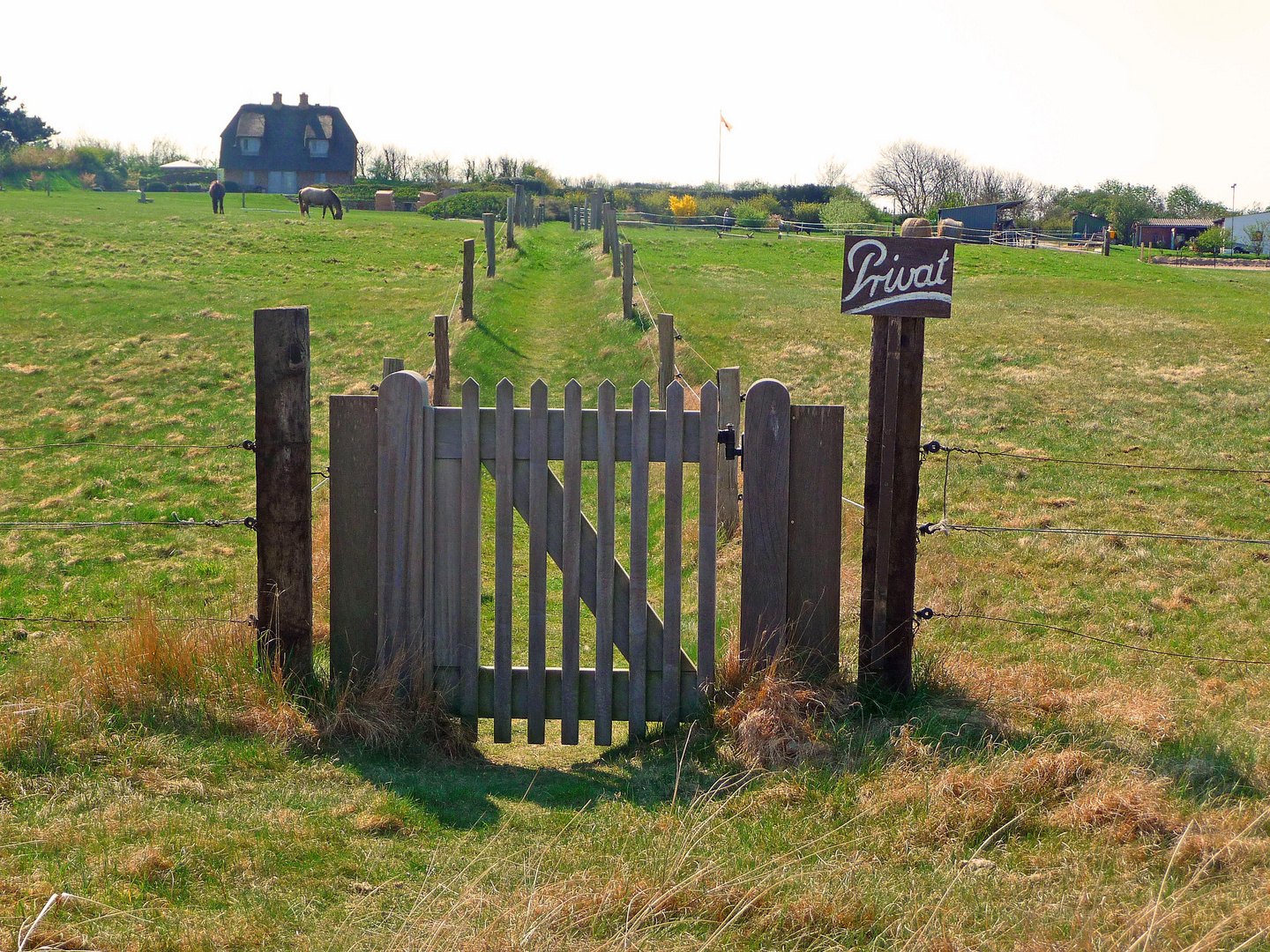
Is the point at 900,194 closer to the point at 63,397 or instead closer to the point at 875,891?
the point at 63,397

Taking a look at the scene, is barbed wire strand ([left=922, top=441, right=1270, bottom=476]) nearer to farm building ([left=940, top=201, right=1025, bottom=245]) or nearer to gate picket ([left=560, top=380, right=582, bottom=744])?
gate picket ([left=560, top=380, right=582, bottom=744])

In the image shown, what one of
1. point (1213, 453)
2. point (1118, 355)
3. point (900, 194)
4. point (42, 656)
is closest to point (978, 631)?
point (42, 656)

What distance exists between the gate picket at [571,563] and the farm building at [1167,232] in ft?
235

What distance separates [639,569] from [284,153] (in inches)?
3277

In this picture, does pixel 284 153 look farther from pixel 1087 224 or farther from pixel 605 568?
pixel 605 568

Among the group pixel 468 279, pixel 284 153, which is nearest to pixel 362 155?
pixel 284 153

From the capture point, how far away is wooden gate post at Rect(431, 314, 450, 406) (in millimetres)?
12031

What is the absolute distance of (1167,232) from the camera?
69438 millimetres

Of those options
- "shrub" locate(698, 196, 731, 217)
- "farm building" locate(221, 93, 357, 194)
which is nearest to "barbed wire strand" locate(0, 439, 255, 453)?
"shrub" locate(698, 196, 731, 217)

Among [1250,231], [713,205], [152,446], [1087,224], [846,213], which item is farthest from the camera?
[1087,224]

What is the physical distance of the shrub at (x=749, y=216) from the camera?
173 ft

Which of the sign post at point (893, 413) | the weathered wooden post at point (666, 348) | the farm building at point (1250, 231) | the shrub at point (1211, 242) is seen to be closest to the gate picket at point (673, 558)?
the sign post at point (893, 413)

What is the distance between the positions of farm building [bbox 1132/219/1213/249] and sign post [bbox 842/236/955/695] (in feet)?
232

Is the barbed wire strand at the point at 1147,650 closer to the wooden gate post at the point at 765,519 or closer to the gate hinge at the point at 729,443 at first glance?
the wooden gate post at the point at 765,519
